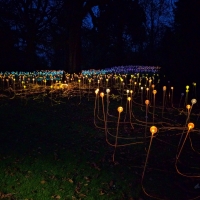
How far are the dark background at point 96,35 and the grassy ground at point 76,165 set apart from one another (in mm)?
5173

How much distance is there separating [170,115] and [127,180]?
429cm

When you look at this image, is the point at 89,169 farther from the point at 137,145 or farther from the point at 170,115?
the point at 170,115

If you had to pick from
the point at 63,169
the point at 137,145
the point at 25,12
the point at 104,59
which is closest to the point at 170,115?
the point at 137,145

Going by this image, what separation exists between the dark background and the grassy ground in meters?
5.17

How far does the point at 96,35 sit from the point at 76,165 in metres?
16.5

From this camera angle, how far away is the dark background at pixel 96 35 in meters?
9.70

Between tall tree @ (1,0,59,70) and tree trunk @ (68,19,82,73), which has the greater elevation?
tall tree @ (1,0,59,70)

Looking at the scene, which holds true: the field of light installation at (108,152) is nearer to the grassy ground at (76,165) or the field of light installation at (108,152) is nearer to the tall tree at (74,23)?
the grassy ground at (76,165)

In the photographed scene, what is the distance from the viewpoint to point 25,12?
2120 centimetres

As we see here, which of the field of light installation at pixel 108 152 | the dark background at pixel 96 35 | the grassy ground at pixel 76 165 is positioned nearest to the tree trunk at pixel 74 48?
the dark background at pixel 96 35

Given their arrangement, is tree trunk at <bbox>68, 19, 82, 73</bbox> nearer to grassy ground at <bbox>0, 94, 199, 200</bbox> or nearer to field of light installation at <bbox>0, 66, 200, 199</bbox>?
field of light installation at <bbox>0, 66, 200, 199</bbox>

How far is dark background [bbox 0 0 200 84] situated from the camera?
9.70 m

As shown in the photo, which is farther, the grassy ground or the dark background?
the dark background

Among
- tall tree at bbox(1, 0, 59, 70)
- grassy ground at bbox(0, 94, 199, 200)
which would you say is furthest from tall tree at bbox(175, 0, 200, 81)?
tall tree at bbox(1, 0, 59, 70)
